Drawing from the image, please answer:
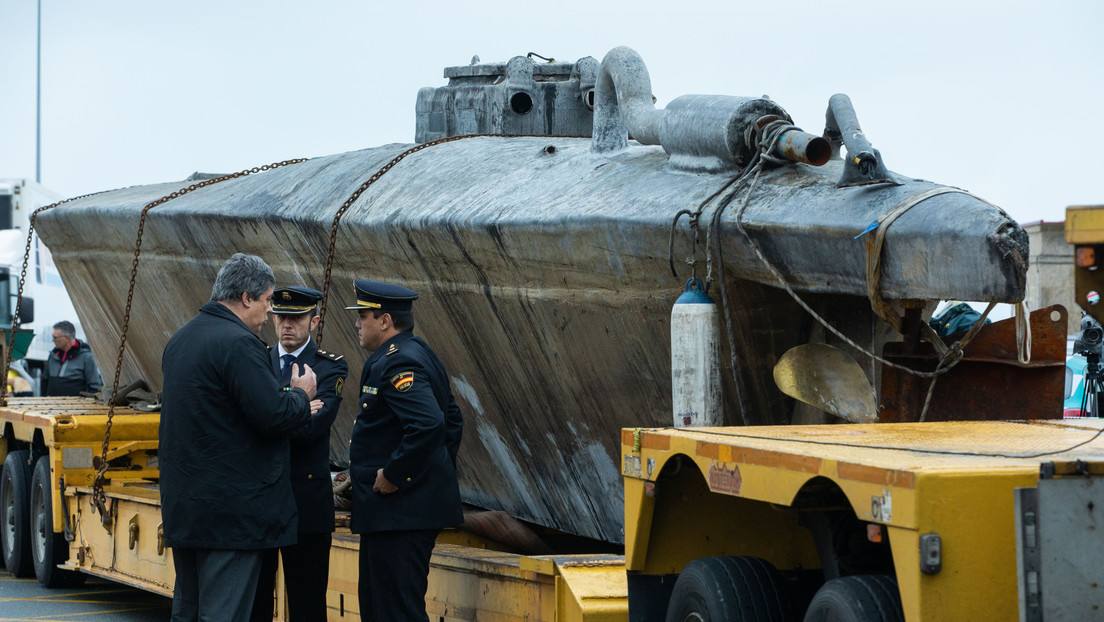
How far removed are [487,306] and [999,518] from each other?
13.8 ft

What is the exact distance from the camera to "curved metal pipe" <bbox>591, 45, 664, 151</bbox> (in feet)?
23.4

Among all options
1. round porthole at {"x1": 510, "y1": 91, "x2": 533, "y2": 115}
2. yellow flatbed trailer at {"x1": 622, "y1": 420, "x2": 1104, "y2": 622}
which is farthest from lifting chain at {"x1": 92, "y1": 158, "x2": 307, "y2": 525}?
yellow flatbed trailer at {"x1": 622, "y1": 420, "x2": 1104, "y2": 622}

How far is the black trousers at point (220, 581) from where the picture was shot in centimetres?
544

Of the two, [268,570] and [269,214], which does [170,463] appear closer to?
[268,570]

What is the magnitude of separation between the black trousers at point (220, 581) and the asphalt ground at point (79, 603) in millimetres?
3650

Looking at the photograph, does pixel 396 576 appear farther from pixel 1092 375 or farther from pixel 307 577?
pixel 1092 375

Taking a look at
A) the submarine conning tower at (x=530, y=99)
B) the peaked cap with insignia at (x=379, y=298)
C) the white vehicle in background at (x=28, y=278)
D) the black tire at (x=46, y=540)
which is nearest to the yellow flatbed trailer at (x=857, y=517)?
the peaked cap with insignia at (x=379, y=298)

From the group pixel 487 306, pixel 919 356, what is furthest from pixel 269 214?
pixel 919 356

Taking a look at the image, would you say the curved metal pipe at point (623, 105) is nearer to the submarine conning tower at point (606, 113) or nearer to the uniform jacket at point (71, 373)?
the submarine conning tower at point (606, 113)

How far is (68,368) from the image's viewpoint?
15.4m

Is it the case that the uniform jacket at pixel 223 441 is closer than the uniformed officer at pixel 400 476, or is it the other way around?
the uniform jacket at pixel 223 441

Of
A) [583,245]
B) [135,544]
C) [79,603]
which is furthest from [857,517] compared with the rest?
[79,603]

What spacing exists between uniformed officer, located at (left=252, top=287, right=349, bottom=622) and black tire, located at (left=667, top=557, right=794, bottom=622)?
200 cm

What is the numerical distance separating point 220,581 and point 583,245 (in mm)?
2244
